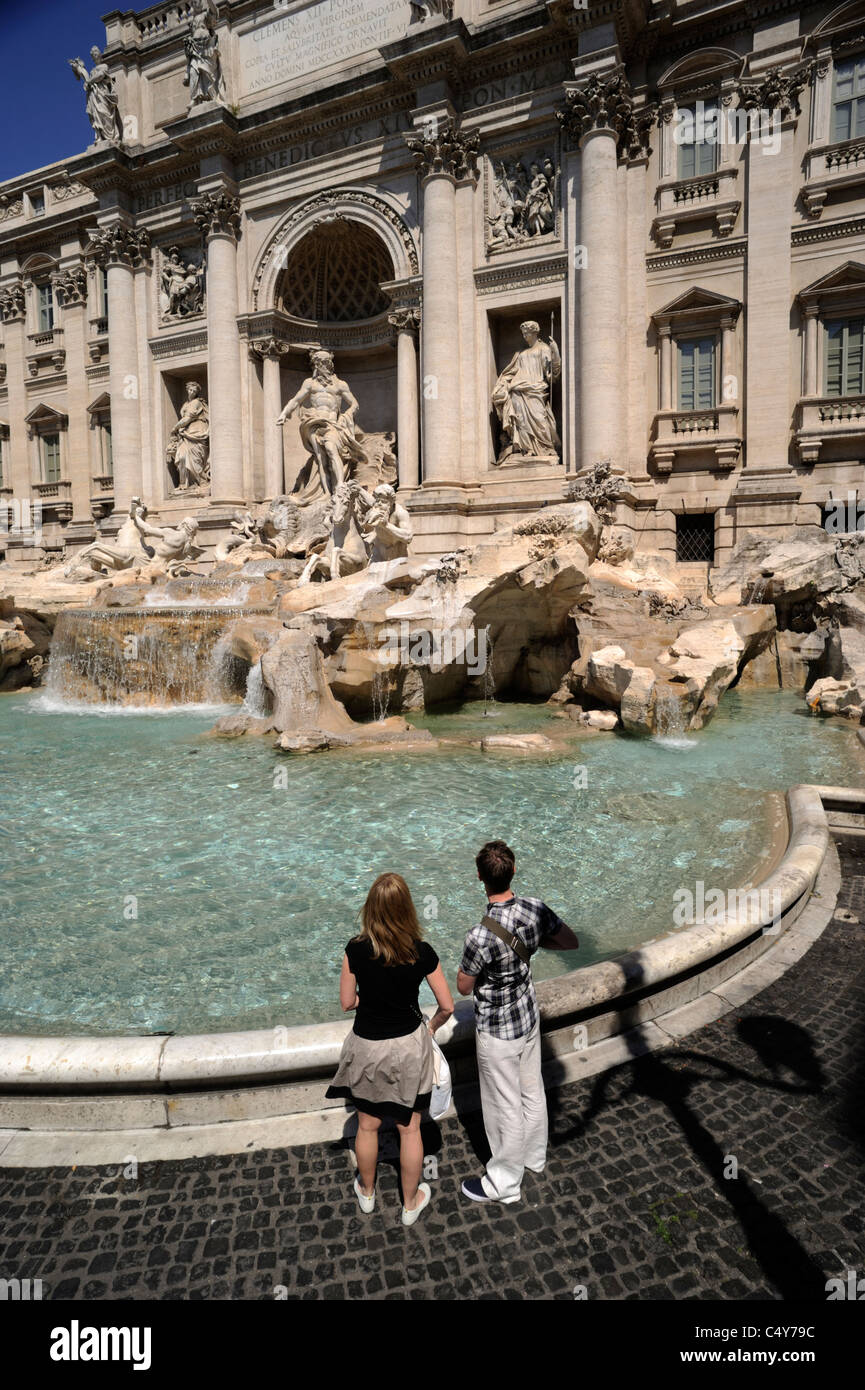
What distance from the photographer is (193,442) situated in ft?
72.2

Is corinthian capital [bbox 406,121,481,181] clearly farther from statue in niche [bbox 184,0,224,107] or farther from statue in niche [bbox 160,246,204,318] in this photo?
statue in niche [bbox 160,246,204,318]

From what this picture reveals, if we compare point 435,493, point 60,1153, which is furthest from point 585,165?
point 60,1153

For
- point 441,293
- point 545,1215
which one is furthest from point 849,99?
point 545,1215

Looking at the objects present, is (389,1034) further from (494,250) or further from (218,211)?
(218,211)

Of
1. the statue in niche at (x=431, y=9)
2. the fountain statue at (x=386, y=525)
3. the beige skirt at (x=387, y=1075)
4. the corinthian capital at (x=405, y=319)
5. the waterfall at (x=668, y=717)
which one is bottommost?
the beige skirt at (x=387, y=1075)

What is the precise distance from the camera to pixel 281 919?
454 centimetres

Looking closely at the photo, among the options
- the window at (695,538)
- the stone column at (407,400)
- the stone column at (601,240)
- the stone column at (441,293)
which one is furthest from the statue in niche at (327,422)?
the window at (695,538)

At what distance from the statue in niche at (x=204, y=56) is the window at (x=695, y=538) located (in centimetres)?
1726

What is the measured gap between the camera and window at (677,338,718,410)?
16484 mm

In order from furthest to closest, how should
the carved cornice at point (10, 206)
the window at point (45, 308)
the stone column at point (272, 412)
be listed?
the carved cornice at point (10, 206) → the window at point (45, 308) → the stone column at point (272, 412)

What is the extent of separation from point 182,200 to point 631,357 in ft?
47.3

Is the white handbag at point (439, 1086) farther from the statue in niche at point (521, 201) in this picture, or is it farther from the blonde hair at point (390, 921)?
the statue in niche at point (521, 201)

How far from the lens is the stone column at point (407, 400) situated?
60.9ft
